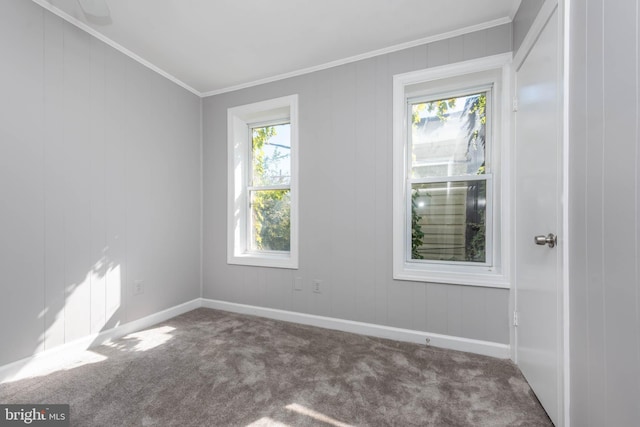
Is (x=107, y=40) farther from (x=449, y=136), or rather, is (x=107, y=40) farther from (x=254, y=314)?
(x=449, y=136)

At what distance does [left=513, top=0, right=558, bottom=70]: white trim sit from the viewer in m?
1.46

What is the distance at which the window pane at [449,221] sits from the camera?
2369mm

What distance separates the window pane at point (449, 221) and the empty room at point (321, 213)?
18mm

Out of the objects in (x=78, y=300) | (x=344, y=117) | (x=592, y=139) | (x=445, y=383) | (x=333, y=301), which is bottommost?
(x=445, y=383)

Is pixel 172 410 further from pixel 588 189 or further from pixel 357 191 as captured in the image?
pixel 588 189

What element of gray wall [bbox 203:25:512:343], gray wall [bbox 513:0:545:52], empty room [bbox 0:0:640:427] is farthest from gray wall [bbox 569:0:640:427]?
gray wall [bbox 203:25:512:343]

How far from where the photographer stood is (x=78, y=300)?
2143 millimetres

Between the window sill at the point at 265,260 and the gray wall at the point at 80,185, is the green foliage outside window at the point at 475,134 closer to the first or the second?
the window sill at the point at 265,260

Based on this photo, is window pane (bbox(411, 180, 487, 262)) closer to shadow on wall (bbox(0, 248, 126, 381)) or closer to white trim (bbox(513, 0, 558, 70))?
white trim (bbox(513, 0, 558, 70))

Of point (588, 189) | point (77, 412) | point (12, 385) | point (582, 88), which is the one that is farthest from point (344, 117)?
point (12, 385)

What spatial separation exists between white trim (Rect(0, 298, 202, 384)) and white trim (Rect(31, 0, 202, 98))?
7.84 ft

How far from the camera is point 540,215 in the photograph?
160cm

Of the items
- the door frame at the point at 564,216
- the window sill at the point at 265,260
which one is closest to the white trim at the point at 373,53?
the door frame at the point at 564,216

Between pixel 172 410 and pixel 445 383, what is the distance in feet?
5.24
